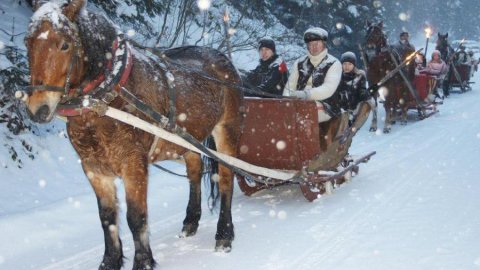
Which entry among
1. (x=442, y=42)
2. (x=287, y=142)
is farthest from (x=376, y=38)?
(x=442, y=42)

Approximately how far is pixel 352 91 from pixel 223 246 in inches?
144

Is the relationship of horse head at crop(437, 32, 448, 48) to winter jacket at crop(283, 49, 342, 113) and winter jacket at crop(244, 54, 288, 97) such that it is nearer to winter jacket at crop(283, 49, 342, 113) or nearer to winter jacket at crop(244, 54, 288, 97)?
winter jacket at crop(244, 54, 288, 97)

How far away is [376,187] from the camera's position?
610 cm

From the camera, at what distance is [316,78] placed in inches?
234

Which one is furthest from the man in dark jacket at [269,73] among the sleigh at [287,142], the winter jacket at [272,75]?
the sleigh at [287,142]

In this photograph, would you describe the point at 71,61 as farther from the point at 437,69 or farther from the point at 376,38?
the point at 437,69

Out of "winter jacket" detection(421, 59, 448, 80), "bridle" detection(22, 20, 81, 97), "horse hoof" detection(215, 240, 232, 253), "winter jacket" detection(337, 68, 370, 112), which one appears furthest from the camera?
"winter jacket" detection(421, 59, 448, 80)

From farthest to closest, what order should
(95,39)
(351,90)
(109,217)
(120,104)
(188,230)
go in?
(351,90)
(188,230)
(109,217)
(120,104)
(95,39)

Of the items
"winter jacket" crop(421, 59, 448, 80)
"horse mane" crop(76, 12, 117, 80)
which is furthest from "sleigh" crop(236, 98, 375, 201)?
"winter jacket" crop(421, 59, 448, 80)

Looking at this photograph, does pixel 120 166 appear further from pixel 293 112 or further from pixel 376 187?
pixel 376 187

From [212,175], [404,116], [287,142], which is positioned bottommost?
[404,116]

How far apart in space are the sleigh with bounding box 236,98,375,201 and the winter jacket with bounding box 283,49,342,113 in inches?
11.4

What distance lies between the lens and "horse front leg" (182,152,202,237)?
4913mm

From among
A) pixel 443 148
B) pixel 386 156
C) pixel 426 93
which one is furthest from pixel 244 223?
pixel 426 93
